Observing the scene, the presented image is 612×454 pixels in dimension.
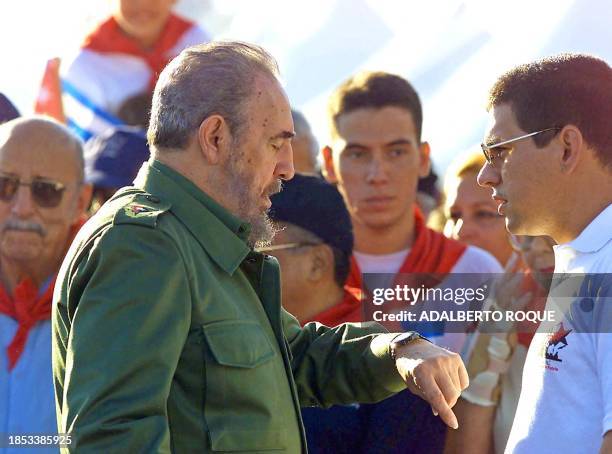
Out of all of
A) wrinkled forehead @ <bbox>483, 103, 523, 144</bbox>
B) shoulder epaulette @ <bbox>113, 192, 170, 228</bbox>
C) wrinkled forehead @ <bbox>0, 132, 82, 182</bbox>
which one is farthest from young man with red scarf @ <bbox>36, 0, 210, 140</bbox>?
shoulder epaulette @ <bbox>113, 192, 170, 228</bbox>

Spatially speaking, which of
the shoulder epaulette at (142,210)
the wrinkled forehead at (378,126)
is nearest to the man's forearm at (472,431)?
the wrinkled forehead at (378,126)

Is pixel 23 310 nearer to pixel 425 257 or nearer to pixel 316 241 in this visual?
pixel 316 241

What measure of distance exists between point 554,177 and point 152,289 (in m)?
1.25

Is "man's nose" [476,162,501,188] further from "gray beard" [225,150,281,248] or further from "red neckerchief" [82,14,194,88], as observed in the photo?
"red neckerchief" [82,14,194,88]

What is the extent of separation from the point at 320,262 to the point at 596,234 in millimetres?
1259

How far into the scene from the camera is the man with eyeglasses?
2.72 metres

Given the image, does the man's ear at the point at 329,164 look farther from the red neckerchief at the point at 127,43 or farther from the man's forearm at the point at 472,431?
the man's forearm at the point at 472,431

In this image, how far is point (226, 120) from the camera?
8.55ft

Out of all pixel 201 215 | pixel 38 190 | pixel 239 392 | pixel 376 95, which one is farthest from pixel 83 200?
pixel 239 392

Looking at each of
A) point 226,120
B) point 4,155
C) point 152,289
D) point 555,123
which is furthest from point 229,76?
point 4,155

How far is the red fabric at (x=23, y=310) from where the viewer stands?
3.79 metres

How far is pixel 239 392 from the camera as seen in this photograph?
234cm

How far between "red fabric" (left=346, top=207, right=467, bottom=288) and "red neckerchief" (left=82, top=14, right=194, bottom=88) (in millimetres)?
1232

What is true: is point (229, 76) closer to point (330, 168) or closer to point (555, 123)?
point (555, 123)
